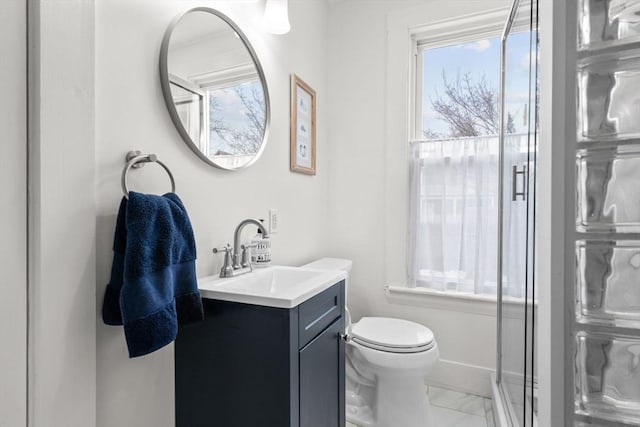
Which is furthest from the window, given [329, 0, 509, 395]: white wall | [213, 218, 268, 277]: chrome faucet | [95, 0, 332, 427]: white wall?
[213, 218, 268, 277]: chrome faucet

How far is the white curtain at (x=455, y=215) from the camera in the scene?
1.86 metres

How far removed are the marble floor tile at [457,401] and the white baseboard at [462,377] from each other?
32mm

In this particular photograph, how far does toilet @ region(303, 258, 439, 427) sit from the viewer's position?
1.49 m

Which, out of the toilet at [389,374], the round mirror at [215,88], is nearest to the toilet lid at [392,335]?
the toilet at [389,374]

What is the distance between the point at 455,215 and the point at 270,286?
1215 mm

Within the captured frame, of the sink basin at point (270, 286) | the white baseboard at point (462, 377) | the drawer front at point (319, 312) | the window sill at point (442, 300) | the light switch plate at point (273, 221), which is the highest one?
the light switch plate at point (273, 221)

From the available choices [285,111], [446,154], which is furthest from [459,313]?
[285,111]

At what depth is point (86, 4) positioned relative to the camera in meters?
0.83

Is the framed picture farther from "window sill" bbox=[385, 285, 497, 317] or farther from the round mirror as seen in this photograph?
"window sill" bbox=[385, 285, 497, 317]

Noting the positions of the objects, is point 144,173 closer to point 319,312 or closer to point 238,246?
point 238,246

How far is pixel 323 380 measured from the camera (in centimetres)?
116

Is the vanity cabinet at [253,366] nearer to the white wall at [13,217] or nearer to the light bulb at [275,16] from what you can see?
the white wall at [13,217]

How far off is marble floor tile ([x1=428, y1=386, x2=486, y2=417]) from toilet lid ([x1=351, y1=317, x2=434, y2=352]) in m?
0.50

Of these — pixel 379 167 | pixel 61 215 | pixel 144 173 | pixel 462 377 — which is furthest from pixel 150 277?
pixel 462 377
